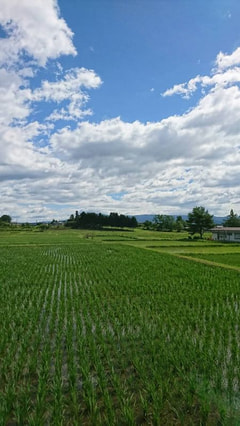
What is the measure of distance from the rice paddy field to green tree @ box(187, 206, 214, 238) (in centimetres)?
4224

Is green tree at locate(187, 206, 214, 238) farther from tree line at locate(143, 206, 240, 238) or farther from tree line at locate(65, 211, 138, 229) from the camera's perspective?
tree line at locate(65, 211, 138, 229)

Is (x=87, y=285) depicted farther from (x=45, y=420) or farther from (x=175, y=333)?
(x=45, y=420)

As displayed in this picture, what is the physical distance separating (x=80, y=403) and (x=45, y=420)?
0.57m

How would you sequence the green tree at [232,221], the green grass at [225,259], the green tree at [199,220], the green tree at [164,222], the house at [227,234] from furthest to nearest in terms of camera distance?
the green tree at [164,222] → the green tree at [232,221] → the green tree at [199,220] → the house at [227,234] → the green grass at [225,259]

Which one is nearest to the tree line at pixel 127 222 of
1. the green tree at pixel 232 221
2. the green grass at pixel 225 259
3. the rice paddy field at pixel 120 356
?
the green tree at pixel 232 221

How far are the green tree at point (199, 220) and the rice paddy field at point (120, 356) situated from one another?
4224cm

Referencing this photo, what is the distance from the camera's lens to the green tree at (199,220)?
52.8 metres

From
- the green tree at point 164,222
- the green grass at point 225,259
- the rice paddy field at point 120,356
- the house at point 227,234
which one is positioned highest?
the green tree at point 164,222

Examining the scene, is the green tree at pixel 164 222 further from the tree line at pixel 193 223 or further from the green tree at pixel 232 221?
the green tree at pixel 232 221

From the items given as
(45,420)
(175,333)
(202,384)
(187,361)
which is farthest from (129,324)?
(45,420)

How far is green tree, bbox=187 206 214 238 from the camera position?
52.8 m

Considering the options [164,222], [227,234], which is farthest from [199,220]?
[164,222]

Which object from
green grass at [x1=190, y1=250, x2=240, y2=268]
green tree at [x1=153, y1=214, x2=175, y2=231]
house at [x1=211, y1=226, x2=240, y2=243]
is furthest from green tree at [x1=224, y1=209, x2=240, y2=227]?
green grass at [x1=190, y1=250, x2=240, y2=268]

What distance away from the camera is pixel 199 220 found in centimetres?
5303
